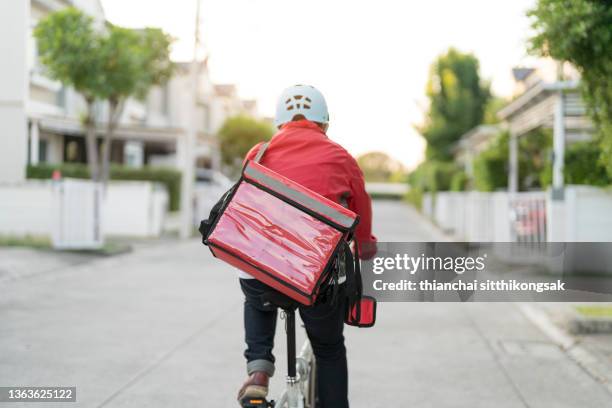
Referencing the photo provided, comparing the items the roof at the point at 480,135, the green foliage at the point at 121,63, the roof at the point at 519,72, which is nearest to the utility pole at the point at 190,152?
the green foliage at the point at 121,63

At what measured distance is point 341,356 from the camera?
3.32m

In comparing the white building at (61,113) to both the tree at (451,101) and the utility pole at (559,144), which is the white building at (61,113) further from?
the tree at (451,101)

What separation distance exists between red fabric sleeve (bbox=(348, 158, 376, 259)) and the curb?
2722mm

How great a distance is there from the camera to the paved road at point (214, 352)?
15.8ft

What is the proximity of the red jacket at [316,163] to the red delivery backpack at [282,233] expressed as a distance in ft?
0.55

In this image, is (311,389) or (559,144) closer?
(311,389)

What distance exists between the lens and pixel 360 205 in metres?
3.27

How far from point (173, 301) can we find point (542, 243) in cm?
601

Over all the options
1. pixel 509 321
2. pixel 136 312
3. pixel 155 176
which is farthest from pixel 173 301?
pixel 155 176

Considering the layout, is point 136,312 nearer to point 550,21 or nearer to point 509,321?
point 509,321

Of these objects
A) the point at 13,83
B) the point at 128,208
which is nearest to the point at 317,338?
the point at 13,83

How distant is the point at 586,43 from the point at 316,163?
4.37 m

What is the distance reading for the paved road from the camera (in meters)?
4.82

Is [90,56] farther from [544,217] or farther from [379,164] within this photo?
[379,164]
